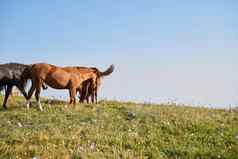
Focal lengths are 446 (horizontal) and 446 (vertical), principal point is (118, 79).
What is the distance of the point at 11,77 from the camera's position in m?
17.6

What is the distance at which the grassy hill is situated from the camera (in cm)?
1089

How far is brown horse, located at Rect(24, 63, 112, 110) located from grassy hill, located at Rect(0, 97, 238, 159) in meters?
1.01

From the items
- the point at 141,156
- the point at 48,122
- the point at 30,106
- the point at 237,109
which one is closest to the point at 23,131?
the point at 48,122

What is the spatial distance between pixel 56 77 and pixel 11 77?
1.97 m

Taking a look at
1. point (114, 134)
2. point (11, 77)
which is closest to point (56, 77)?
point (11, 77)

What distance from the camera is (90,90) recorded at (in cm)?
1977

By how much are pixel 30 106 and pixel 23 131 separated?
4574 millimetres

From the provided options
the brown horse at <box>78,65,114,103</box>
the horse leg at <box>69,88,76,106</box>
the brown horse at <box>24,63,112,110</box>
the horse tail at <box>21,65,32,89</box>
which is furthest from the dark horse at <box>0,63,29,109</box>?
the brown horse at <box>78,65,114,103</box>

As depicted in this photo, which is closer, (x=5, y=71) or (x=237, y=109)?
(x=5, y=71)

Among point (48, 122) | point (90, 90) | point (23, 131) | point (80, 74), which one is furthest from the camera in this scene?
point (90, 90)

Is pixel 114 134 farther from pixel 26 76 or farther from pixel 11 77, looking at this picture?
pixel 11 77

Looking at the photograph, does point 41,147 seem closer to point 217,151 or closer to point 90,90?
point 217,151

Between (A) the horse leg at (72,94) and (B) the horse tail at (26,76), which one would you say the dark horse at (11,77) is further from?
(A) the horse leg at (72,94)

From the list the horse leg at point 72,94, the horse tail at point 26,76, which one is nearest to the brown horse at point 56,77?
the horse leg at point 72,94
